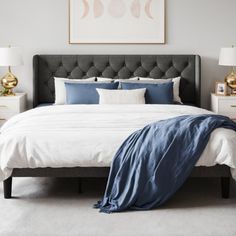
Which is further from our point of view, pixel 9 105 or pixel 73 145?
pixel 9 105

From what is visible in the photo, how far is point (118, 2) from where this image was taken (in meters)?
6.27

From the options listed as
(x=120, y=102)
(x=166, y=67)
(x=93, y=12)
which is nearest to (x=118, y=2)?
(x=93, y=12)

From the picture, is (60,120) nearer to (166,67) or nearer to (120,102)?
(120,102)

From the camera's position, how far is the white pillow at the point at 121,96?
5559mm

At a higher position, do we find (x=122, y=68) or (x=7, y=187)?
(x=122, y=68)

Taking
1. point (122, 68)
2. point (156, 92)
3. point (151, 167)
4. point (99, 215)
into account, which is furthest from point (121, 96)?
point (99, 215)

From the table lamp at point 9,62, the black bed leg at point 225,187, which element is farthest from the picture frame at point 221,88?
the table lamp at point 9,62

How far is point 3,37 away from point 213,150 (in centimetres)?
361

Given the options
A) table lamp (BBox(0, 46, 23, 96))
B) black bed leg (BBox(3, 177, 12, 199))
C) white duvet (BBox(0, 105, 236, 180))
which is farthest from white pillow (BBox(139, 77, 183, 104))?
black bed leg (BBox(3, 177, 12, 199))

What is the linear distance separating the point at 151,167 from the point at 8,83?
2976mm

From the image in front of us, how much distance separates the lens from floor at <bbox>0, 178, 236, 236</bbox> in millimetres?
3338

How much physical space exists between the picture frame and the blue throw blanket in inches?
91.2

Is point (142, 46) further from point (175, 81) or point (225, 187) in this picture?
point (225, 187)

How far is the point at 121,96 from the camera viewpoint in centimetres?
558
